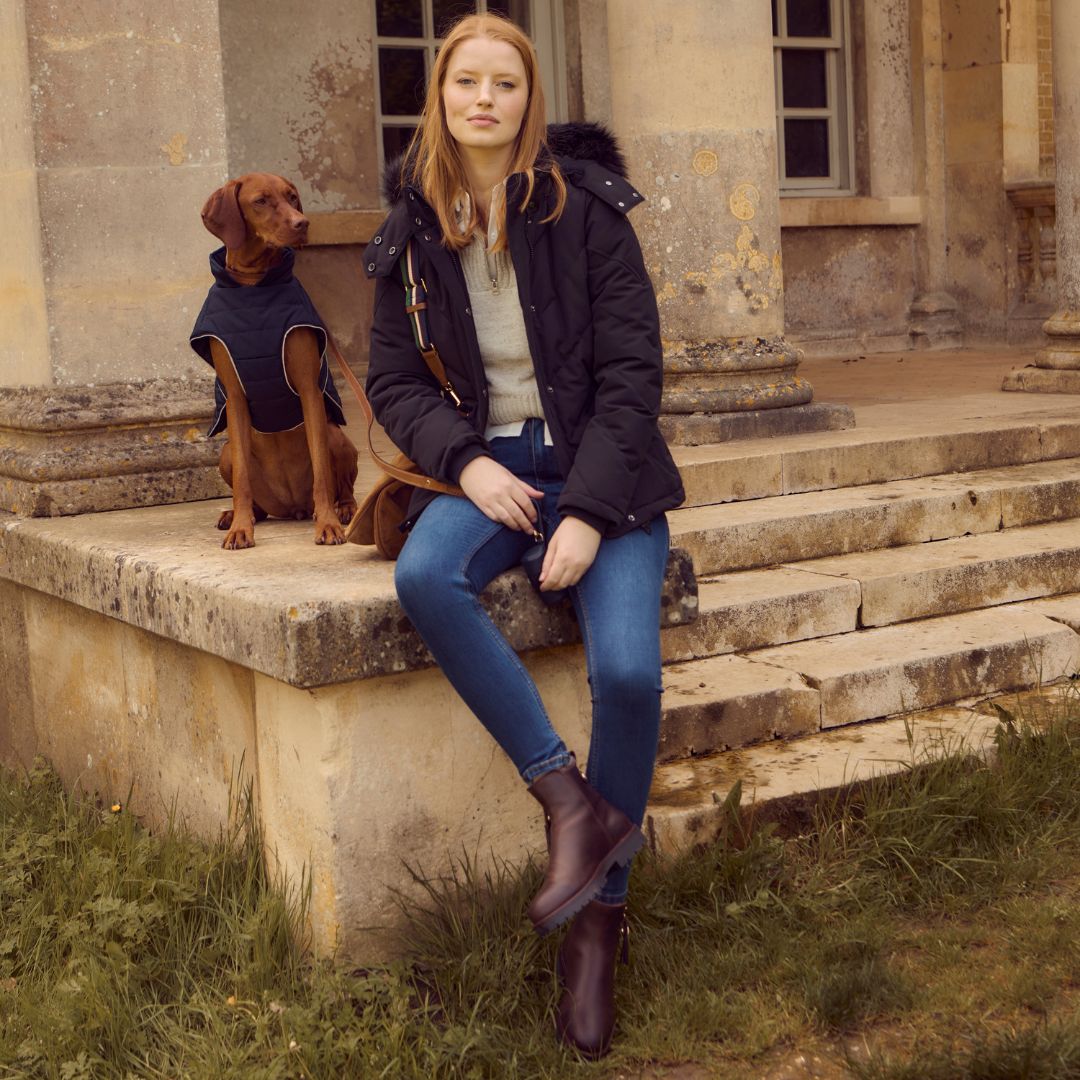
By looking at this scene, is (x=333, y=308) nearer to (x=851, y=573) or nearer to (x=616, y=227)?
(x=851, y=573)

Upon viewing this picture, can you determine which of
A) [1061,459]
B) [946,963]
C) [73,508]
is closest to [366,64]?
[1061,459]

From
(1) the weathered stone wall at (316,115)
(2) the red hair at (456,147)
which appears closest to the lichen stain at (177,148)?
(2) the red hair at (456,147)

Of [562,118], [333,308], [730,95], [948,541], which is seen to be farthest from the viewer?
[562,118]

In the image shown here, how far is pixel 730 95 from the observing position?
614 centimetres

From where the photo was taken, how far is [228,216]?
3.70 metres

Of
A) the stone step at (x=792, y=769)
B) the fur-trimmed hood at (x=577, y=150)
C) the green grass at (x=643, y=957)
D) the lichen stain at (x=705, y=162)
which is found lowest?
the green grass at (x=643, y=957)

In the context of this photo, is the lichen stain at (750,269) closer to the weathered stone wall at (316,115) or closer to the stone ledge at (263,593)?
the stone ledge at (263,593)

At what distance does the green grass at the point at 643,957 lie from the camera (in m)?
2.90

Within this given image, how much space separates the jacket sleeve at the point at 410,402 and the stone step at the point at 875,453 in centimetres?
214

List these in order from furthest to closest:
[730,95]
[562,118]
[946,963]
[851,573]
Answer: [562,118]
[730,95]
[851,573]
[946,963]

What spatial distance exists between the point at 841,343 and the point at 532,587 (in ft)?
27.7

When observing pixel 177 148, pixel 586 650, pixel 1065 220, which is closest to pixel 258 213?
pixel 177 148

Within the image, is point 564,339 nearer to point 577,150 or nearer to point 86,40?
point 577,150

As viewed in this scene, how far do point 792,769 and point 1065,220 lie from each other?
4.92 m
